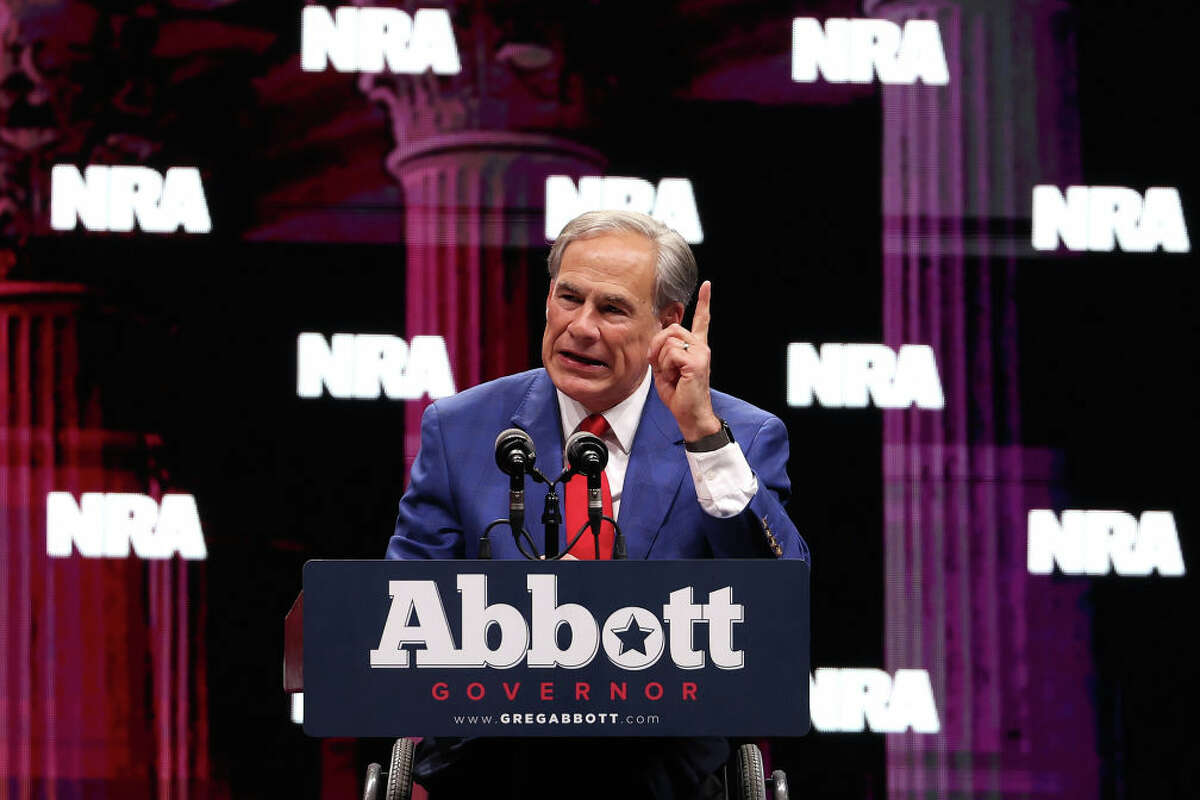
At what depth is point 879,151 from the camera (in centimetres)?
401

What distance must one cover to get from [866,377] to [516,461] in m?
2.20

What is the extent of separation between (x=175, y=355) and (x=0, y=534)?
2.22 ft

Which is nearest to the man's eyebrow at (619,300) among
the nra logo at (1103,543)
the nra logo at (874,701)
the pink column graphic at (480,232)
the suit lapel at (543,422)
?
the suit lapel at (543,422)

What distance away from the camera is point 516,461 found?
1.95 m

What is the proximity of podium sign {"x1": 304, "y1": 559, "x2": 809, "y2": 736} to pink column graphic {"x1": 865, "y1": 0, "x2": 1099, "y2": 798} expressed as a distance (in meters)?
2.26

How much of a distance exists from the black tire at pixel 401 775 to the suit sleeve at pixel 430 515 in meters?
0.33

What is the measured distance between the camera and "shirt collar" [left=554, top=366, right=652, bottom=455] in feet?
8.18

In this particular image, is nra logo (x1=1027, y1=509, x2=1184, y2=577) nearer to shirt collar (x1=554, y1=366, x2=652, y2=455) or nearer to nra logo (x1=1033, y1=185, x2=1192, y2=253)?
nra logo (x1=1033, y1=185, x2=1192, y2=253)

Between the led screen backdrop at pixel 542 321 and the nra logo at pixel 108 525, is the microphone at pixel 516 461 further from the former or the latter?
the nra logo at pixel 108 525

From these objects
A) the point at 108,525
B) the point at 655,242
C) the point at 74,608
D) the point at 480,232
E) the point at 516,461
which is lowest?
the point at 74,608

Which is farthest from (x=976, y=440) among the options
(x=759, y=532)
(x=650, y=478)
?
(x=759, y=532)

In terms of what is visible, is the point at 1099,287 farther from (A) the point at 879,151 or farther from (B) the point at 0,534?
(B) the point at 0,534

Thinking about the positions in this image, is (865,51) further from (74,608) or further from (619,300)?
(74,608)

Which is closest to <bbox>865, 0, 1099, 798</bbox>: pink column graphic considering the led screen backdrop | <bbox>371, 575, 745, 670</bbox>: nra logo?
the led screen backdrop
